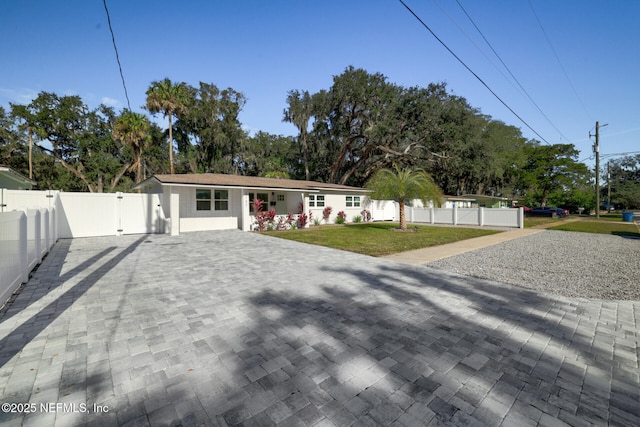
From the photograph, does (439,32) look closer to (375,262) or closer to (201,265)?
(375,262)

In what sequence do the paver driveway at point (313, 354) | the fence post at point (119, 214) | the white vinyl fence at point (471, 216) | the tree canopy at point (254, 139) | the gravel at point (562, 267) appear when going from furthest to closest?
the tree canopy at point (254, 139), the white vinyl fence at point (471, 216), the fence post at point (119, 214), the gravel at point (562, 267), the paver driveway at point (313, 354)

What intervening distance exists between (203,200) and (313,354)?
1317 cm

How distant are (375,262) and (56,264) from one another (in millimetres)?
8078

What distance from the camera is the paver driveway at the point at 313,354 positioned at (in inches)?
80.4

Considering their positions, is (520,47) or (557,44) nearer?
(520,47)

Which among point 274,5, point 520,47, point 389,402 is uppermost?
point 274,5

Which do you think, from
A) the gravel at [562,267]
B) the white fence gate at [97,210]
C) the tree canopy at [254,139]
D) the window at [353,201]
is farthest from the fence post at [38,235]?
the tree canopy at [254,139]

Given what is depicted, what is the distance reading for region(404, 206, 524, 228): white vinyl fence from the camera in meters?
17.8

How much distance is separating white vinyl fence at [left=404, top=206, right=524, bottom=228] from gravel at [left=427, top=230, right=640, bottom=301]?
7.86m

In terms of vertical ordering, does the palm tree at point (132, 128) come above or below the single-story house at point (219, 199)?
above

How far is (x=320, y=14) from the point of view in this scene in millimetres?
8953

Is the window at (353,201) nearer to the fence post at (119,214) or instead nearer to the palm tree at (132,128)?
the fence post at (119,214)

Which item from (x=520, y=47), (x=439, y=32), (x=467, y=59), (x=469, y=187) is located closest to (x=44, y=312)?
(x=439, y=32)

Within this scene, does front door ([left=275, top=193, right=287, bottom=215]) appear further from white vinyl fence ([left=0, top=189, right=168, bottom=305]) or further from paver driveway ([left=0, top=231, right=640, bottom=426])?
paver driveway ([left=0, top=231, right=640, bottom=426])
